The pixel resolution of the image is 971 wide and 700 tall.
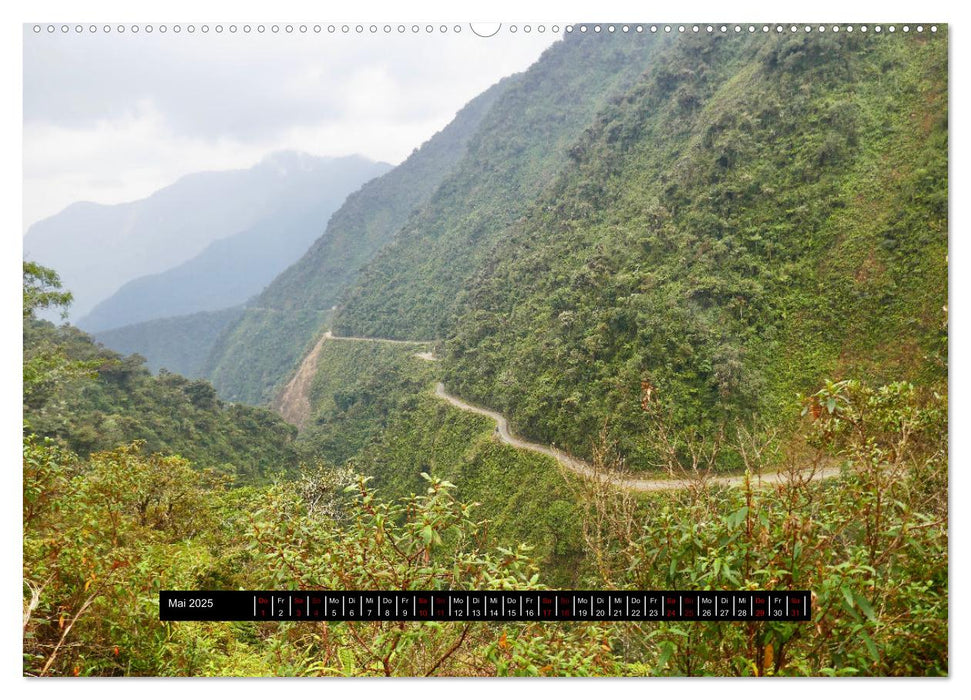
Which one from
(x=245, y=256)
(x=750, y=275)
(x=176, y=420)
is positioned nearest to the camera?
(x=750, y=275)

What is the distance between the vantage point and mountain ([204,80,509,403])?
9.88 metres

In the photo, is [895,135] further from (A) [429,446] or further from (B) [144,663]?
(B) [144,663]

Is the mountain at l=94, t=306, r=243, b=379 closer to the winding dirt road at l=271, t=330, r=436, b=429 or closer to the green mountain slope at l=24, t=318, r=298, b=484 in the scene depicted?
the green mountain slope at l=24, t=318, r=298, b=484

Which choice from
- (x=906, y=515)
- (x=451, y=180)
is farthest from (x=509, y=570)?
(x=451, y=180)

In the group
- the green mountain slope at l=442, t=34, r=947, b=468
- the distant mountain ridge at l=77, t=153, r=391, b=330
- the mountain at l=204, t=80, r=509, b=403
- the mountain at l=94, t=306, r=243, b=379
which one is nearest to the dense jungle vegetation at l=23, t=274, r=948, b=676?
the green mountain slope at l=442, t=34, r=947, b=468

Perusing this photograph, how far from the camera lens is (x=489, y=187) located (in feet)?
60.2

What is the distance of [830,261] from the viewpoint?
176 inches

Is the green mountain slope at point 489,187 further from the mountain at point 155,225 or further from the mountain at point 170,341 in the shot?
the mountain at point 170,341

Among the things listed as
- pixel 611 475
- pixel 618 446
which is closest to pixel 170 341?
pixel 618 446

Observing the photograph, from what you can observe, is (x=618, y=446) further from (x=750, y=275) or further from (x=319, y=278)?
(x=319, y=278)

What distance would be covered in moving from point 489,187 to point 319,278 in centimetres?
1330

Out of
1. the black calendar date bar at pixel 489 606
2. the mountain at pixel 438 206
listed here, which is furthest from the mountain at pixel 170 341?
the black calendar date bar at pixel 489 606

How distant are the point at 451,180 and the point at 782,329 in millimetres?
18967

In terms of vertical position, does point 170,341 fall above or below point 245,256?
below
